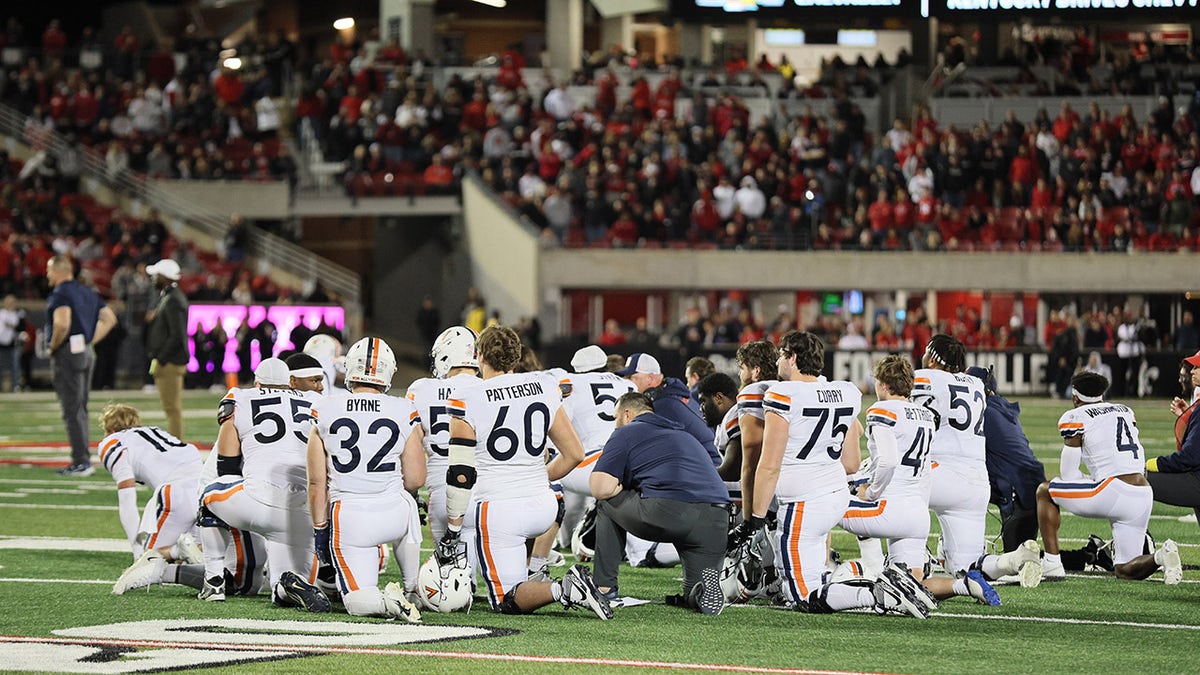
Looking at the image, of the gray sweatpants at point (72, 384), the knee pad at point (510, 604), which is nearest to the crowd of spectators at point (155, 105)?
the gray sweatpants at point (72, 384)

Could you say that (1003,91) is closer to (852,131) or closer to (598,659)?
(852,131)

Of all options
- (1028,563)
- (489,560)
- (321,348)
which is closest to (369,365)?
(489,560)

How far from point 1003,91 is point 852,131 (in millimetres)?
4075

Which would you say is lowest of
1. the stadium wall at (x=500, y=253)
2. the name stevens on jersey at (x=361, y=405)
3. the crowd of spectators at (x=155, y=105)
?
the name stevens on jersey at (x=361, y=405)

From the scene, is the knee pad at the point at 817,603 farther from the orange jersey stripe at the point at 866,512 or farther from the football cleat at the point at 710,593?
the orange jersey stripe at the point at 866,512

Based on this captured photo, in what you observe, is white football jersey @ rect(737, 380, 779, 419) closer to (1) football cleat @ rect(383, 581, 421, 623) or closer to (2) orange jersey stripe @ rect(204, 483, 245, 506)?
(1) football cleat @ rect(383, 581, 421, 623)

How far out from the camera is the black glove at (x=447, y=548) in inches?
338

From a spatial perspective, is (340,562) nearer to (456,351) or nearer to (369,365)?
(369,365)

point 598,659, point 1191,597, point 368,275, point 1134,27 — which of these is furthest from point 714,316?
point 598,659

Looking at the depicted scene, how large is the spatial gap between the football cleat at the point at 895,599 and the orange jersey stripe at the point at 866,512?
0.56 metres

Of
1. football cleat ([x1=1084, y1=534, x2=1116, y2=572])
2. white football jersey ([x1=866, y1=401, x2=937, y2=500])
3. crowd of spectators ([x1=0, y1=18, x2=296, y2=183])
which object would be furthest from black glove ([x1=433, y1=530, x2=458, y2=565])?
crowd of spectators ([x1=0, y1=18, x2=296, y2=183])

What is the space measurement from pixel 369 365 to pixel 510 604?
4.55 ft

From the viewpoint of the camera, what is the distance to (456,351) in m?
8.97

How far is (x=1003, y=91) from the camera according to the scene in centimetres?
3484
